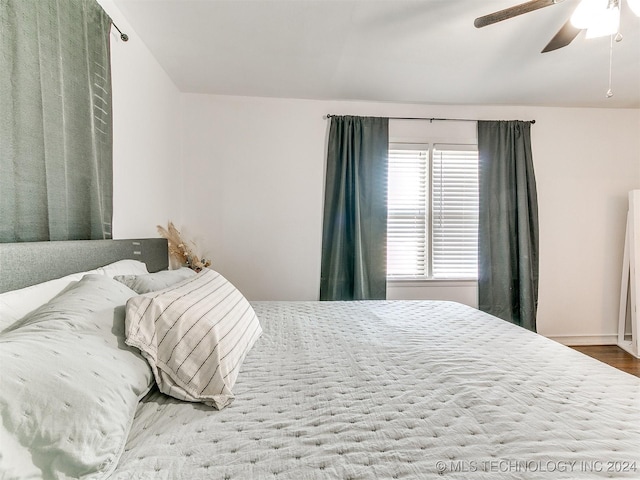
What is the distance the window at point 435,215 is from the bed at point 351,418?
2049 mm

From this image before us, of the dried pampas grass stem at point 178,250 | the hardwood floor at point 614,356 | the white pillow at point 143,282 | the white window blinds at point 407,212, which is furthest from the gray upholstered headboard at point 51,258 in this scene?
the hardwood floor at point 614,356

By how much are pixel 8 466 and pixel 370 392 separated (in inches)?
32.6

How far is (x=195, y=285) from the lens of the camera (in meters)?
1.34

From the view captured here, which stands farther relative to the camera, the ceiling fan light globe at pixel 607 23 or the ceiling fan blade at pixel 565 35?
the ceiling fan blade at pixel 565 35

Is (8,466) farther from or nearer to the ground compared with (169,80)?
nearer to the ground

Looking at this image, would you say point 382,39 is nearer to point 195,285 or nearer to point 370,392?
point 195,285

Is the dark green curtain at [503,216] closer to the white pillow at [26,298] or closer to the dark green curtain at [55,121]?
the dark green curtain at [55,121]

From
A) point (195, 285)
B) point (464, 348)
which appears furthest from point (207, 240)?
point (464, 348)

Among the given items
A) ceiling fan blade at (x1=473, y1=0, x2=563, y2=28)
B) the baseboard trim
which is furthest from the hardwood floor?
ceiling fan blade at (x1=473, y1=0, x2=563, y2=28)

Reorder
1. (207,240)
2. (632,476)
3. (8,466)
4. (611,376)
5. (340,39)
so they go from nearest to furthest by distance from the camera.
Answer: (8,466)
(632,476)
(611,376)
(340,39)
(207,240)

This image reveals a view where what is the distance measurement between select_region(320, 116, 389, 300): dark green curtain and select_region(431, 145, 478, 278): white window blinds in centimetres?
60

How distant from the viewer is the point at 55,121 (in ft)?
4.25

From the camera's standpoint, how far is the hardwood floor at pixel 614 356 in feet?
9.60

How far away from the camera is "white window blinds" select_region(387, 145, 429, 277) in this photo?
3.39 meters
